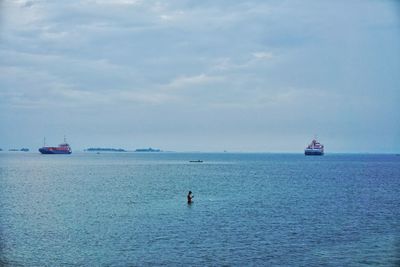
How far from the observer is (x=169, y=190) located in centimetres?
8406

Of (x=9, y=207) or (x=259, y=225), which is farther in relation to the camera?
(x=9, y=207)

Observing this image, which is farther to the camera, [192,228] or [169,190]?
[169,190]

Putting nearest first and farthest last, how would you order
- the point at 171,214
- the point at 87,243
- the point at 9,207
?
1. the point at 87,243
2. the point at 171,214
3. the point at 9,207

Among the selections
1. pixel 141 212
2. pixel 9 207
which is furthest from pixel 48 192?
pixel 141 212

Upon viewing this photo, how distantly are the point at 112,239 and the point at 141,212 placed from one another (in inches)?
635

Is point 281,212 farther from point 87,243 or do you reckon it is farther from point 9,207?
point 9,207

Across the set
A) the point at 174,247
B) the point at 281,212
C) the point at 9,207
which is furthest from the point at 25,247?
the point at 281,212

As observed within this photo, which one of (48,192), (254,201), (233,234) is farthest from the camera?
(48,192)

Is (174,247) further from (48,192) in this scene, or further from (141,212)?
(48,192)

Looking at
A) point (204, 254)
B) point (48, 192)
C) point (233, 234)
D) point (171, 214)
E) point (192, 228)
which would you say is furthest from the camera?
point (48, 192)

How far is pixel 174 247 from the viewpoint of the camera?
1441 inches

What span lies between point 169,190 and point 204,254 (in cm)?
4999

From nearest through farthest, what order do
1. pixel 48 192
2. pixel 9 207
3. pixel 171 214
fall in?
pixel 171 214
pixel 9 207
pixel 48 192

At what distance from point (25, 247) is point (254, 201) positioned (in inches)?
1461
